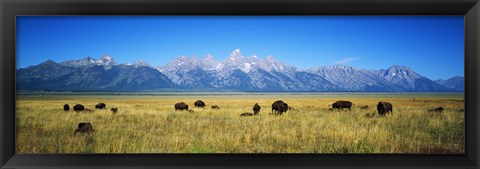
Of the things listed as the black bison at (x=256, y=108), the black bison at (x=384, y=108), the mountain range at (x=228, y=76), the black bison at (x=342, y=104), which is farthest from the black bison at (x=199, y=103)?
the black bison at (x=384, y=108)

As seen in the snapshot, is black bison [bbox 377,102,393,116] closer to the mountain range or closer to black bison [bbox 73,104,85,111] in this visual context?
the mountain range

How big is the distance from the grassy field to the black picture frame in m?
0.10

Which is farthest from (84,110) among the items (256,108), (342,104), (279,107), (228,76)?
(342,104)

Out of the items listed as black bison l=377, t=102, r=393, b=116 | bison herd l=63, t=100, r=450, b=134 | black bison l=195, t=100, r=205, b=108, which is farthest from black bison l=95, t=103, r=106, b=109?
black bison l=377, t=102, r=393, b=116

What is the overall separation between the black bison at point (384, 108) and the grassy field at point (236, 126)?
0.16 feet

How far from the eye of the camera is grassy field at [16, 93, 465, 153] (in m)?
3.62

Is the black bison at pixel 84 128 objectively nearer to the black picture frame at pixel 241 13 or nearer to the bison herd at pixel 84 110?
the bison herd at pixel 84 110

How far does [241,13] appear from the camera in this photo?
3512mm

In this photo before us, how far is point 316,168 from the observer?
351 centimetres

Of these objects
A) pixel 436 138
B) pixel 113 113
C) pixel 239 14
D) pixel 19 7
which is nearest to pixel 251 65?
pixel 239 14

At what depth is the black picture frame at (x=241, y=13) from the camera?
3.46 m

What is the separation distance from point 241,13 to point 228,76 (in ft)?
2.40

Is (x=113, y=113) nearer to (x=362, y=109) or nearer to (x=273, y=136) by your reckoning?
(x=273, y=136)

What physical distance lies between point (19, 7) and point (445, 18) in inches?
151
